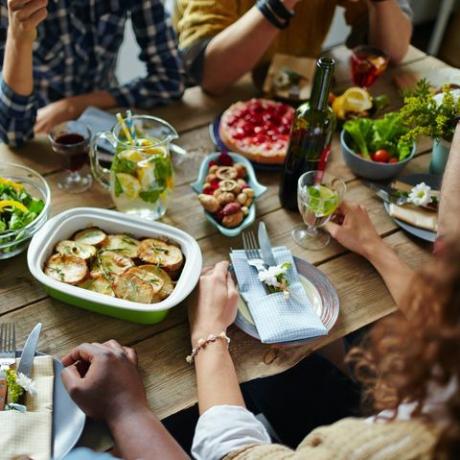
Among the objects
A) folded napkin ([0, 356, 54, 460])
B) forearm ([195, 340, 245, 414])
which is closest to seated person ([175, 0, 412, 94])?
forearm ([195, 340, 245, 414])

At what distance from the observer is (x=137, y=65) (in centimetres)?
306

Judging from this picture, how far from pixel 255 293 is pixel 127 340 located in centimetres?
28

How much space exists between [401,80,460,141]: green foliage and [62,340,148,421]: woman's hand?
0.84m

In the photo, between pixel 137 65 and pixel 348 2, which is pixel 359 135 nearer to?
pixel 348 2

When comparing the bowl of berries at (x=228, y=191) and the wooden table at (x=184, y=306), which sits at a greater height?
the bowl of berries at (x=228, y=191)

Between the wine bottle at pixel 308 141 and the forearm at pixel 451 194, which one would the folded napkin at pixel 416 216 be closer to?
the forearm at pixel 451 194

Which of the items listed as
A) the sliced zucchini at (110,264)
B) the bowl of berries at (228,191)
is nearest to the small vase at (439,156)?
the bowl of berries at (228,191)

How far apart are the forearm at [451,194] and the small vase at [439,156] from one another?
114mm

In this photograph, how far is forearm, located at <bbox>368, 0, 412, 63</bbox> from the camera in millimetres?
1792

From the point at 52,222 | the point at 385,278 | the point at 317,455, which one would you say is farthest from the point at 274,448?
the point at 52,222

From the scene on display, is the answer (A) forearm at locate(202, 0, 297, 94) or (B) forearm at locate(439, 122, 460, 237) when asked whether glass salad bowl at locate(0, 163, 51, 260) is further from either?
(B) forearm at locate(439, 122, 460, 237)

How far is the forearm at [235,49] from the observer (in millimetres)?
1650

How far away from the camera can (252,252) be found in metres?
1.20

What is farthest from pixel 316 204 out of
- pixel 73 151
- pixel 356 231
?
pixel 73 151
